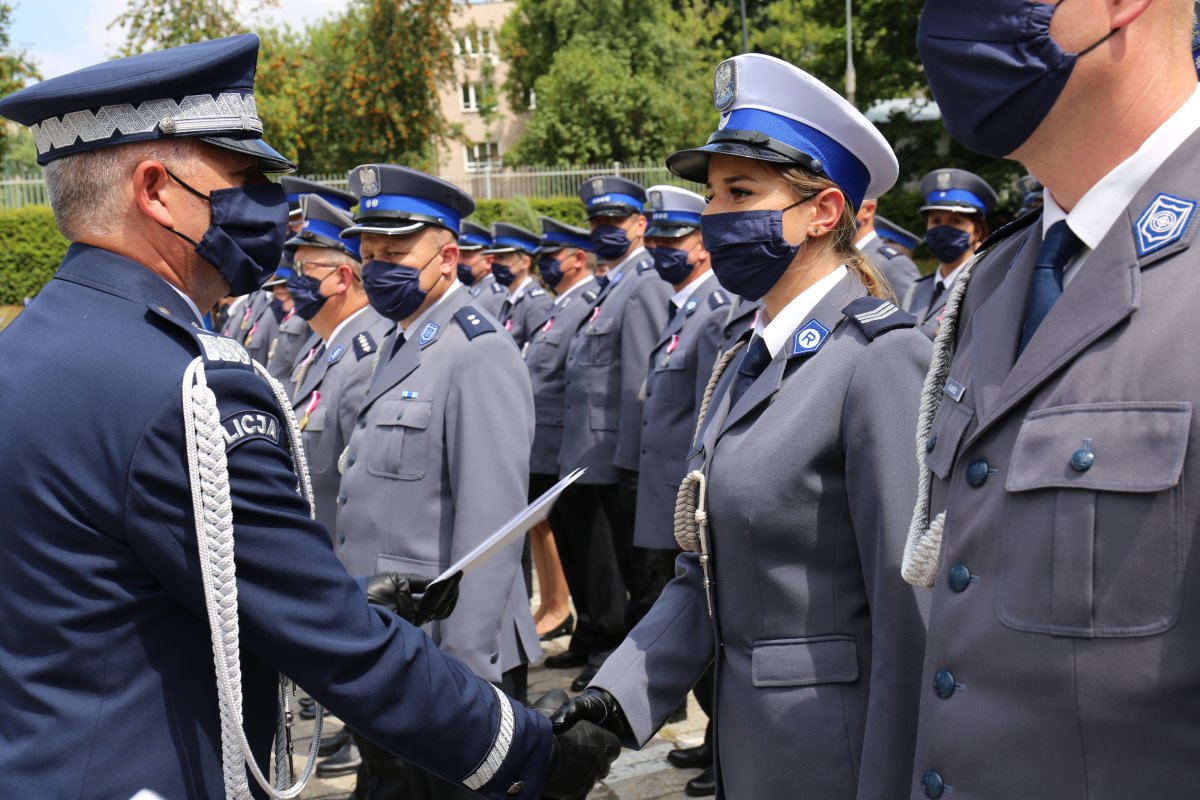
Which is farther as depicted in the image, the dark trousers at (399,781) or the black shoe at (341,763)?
the black shoe at (341,763)

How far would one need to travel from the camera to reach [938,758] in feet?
5.25

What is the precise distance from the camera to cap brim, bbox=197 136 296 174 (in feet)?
6.84

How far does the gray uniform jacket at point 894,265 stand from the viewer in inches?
305

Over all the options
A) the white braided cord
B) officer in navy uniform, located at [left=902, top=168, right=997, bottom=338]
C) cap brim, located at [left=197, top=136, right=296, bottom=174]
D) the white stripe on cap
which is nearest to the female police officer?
the white braided cord

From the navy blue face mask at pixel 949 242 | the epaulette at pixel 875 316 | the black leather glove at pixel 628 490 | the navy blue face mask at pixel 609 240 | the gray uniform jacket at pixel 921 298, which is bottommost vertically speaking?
the black leather glove at pixel 628 490

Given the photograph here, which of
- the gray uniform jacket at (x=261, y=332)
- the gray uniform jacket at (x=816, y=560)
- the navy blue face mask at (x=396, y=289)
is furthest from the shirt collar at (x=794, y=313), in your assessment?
the gray uniform jacket at (x=261, y=332)

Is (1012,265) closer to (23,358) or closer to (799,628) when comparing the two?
(799,628)

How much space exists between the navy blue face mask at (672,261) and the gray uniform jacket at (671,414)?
17.5 inches

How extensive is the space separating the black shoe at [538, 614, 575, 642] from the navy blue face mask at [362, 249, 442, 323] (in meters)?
3.43

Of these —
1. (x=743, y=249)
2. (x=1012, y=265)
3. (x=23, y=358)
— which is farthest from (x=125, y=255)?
(x=1012, y=265)

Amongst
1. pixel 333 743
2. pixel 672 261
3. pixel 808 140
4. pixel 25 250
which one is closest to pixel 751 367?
pixel 808 140

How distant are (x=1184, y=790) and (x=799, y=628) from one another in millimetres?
997

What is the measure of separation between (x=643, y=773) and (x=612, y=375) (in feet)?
8.96

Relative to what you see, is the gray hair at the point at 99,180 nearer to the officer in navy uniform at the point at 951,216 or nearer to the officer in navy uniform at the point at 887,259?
the officer in navy uniform at the point at 887,259
